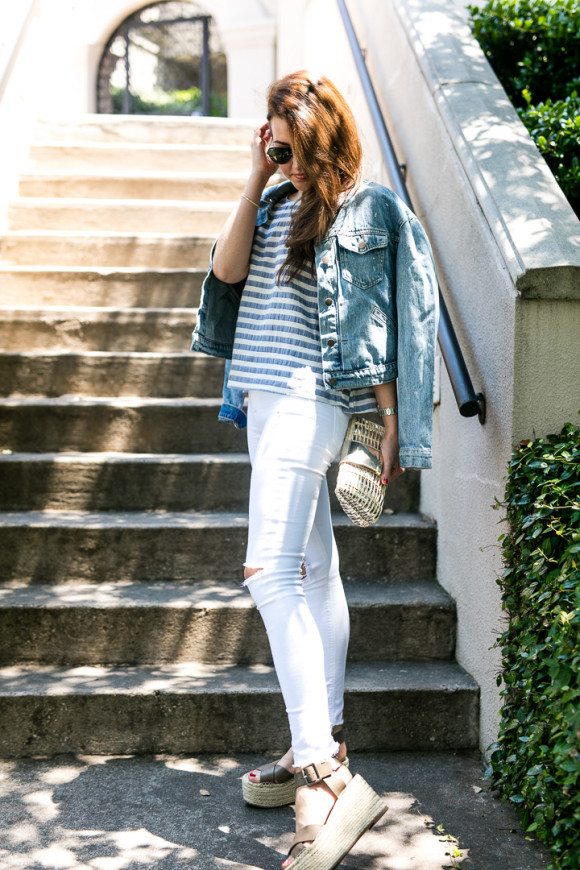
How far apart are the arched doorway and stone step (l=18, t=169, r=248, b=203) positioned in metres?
6.74

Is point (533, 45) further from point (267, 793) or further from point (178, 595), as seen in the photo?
point (267, 793)

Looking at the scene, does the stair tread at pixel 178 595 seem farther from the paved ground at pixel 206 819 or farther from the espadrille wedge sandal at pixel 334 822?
the espadrille wedge sandal at pixel 334 822

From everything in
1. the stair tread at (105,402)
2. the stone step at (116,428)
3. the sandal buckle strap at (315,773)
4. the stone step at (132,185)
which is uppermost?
the stone step at (132,185)

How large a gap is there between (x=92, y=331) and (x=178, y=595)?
1.73 meters

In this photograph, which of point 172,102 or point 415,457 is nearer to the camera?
point 415,457

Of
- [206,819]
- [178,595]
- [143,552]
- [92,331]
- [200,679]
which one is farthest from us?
[92,331]

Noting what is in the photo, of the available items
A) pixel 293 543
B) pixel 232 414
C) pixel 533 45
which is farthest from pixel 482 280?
→ pixel 533 45

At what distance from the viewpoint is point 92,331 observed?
425 centimetres

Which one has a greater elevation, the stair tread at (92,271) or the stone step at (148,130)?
the stone step at (148,130)

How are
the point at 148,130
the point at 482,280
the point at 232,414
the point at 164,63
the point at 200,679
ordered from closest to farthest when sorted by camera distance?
the point at 232,414
the point at 482,280
the point at 200,679
the point at 148,130
the point at 164,63

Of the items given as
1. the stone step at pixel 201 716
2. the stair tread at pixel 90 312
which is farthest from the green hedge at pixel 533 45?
the stone step at pixel 201 716

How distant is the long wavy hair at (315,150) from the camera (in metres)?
2.05

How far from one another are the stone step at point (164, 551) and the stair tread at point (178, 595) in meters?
0.05

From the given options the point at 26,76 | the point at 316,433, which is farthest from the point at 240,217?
the point at 26,76
